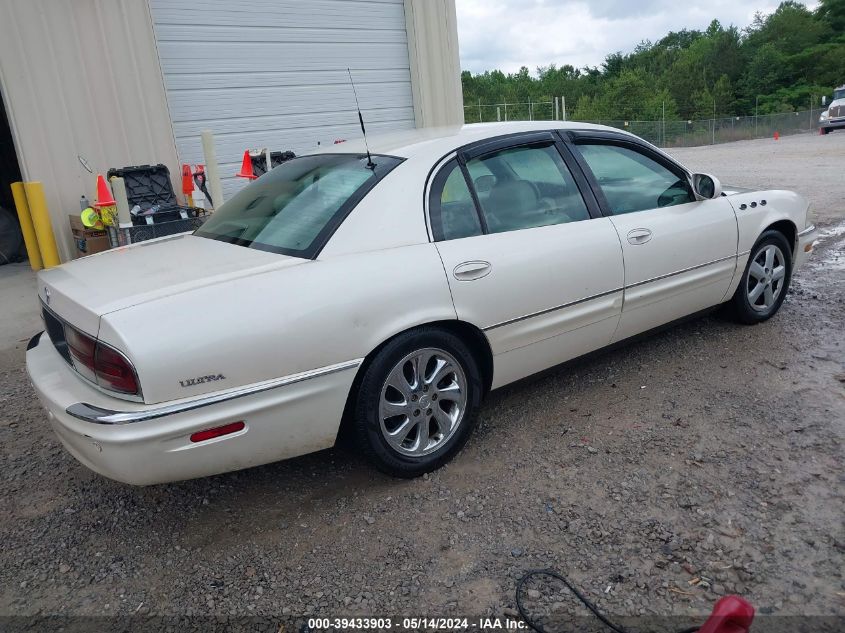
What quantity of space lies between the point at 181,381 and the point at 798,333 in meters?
4.03

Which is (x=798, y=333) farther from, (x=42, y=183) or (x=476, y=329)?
(x=42, y=183)

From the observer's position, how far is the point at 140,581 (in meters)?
2.54

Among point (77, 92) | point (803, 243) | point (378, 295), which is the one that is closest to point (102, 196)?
point (77, 92)

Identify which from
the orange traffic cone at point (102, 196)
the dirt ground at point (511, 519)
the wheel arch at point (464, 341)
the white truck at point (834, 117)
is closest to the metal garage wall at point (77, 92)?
the orange traffic cone at point (102, 196)

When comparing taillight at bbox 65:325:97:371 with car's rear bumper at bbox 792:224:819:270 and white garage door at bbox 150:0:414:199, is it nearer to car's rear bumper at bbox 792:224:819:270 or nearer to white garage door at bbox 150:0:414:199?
car's rear bumper at bbox 792:224:819:270

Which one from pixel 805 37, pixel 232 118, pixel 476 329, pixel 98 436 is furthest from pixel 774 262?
pixel 805 37

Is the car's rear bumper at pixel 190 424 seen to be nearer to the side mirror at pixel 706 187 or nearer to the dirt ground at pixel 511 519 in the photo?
the dirt ground at pixel 511 519

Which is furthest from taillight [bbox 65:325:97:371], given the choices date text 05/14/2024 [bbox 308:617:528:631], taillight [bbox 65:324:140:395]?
date text 05/14/2024 [bbox 308:617:528:631]

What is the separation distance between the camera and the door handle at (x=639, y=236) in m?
3.66

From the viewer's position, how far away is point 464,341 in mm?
3193

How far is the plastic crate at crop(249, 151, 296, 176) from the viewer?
26.0 ft

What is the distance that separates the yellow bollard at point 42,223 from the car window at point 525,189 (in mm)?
5234

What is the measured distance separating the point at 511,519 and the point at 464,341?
2.82 ft

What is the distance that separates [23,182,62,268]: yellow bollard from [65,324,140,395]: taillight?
4.75 metres
